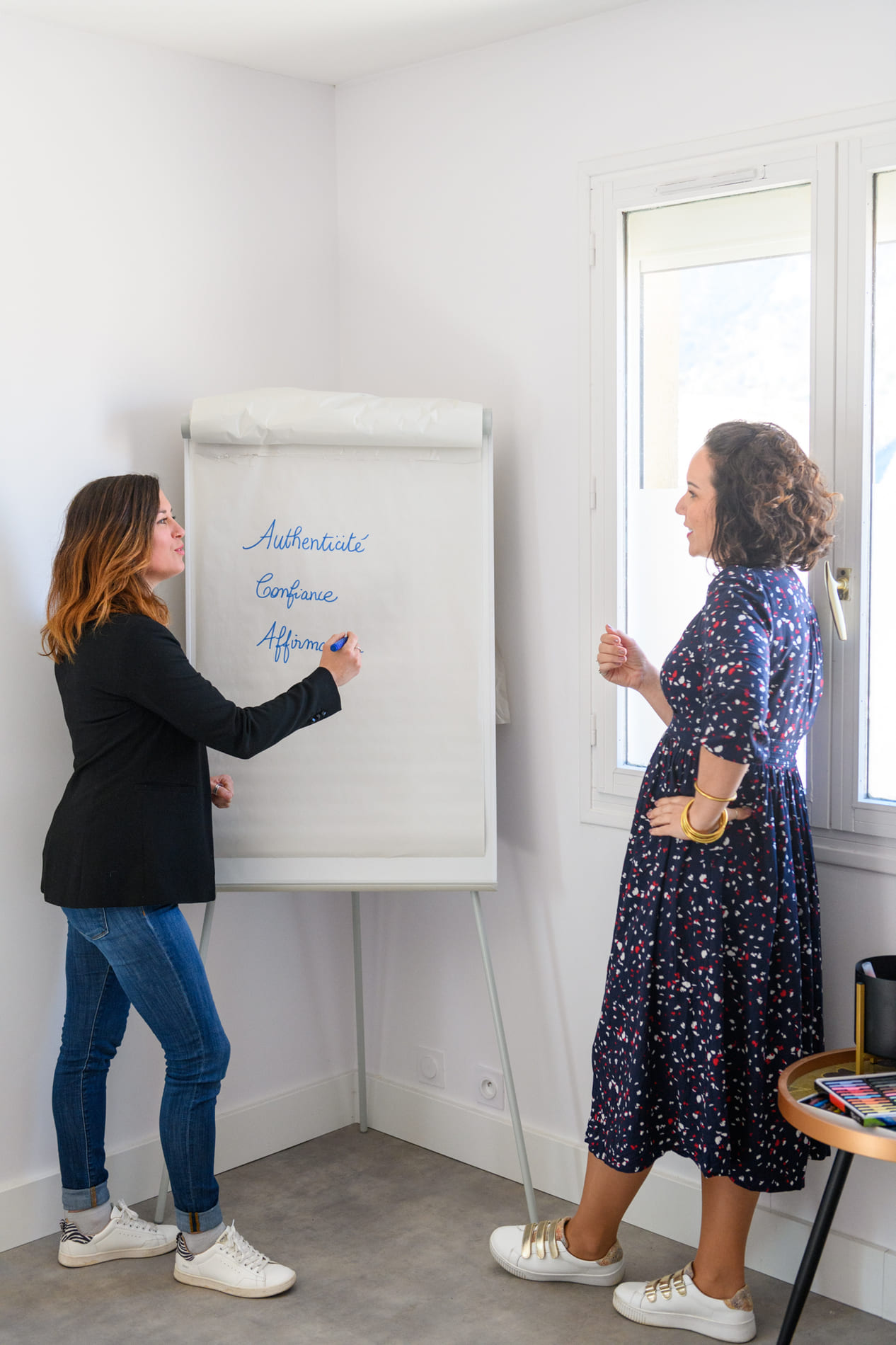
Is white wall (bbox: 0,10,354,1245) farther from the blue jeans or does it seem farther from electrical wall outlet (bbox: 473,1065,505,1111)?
electrical wall outlet (bbox: 473,1065,505,1111)

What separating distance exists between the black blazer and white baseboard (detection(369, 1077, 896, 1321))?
41.9 inches

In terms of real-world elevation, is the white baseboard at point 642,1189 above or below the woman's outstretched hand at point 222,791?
below

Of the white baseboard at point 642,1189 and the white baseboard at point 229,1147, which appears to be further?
the white baseboard at point 229,1147

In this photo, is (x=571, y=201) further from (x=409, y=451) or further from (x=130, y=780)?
(x=130, y=780)

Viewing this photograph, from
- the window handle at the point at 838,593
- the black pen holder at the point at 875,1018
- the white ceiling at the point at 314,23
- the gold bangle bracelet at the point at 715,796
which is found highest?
the white ceiling at the point at 314,23

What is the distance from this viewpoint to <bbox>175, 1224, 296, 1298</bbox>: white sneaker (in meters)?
2.47

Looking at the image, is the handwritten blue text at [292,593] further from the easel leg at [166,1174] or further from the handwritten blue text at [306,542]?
the easel leg at [166,1174]

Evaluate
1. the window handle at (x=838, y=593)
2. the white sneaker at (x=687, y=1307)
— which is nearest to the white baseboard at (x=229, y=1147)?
the white sneaker at (x=687, y=1307)

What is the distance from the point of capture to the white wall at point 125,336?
261 cm

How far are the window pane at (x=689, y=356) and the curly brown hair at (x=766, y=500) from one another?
238mm

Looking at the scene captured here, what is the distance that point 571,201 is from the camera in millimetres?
2686

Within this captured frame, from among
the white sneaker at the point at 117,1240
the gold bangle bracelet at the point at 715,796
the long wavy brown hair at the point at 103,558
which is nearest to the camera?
the gold bangle bracelet at the point at 715,796

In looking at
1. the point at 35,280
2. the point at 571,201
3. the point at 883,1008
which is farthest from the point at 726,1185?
the point at 35,280

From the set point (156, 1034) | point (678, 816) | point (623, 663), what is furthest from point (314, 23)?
point (156, 1034)
